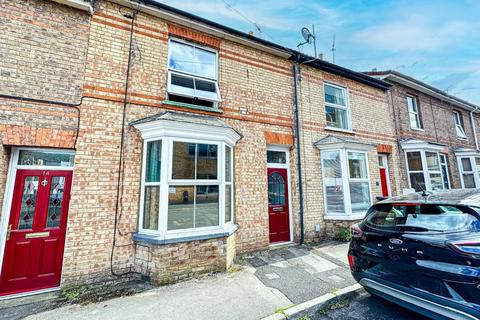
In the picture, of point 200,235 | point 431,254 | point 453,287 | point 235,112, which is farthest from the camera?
point 235,112

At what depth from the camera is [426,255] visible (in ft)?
8.08

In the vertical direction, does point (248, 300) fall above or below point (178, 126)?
below

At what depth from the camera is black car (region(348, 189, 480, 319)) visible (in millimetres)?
2201

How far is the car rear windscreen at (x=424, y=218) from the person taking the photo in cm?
246

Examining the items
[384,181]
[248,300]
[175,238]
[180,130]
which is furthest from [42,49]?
[384,181]

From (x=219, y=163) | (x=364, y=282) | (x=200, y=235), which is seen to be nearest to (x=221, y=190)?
(x=219, y=163)

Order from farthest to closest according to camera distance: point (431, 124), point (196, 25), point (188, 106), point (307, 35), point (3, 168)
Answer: point (431, 124)
point (307, 35)
point (196, 25)
point (188, 106)
point (3, 168)

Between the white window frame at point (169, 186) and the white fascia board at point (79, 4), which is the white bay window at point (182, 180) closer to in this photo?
the white window frame at point (169, 186)

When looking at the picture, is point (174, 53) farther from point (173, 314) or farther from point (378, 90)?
point (378, 90)

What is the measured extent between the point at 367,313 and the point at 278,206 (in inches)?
137

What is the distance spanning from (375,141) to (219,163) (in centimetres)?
699

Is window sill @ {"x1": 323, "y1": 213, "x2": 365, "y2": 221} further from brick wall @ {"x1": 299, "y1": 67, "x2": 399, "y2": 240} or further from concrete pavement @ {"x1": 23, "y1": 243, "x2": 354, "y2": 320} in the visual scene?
concrete pavement @ {"x1": 23, "y1": 243, "x2": 354, "y2": 320}

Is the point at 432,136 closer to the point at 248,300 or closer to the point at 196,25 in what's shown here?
the point at 196,25

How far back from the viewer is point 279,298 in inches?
137
